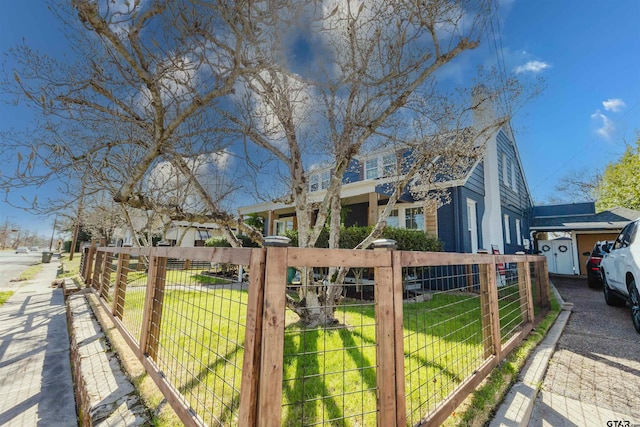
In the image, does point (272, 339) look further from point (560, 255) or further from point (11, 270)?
point (11, 270)

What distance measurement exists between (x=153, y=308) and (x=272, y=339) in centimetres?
201

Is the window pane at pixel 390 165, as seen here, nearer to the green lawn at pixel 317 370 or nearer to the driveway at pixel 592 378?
the green lawn at pixel 317 370

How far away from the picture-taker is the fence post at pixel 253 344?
1289 millimetres

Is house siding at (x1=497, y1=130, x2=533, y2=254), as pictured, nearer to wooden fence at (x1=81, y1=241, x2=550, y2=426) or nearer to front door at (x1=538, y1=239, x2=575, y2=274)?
front door at (x1=538, y1=239, x2=575, y2=274)

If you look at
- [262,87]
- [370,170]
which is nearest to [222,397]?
[262,87]

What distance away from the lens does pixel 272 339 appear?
1.31 m

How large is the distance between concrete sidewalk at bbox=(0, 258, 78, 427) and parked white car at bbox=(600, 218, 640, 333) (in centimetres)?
709

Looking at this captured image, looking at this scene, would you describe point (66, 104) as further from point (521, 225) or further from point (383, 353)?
point (521, 225)

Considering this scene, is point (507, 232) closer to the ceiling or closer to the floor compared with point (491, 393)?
closer to the ceiling

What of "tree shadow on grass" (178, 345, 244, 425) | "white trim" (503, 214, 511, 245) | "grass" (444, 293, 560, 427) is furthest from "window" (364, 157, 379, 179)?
"tree shadow on grass" (178, 345, 244, 425)

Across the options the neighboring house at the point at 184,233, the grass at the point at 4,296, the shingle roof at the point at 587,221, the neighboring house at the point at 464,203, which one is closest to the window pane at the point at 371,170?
the neighboring house at the point at 464,203

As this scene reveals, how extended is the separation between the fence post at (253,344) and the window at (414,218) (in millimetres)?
9505

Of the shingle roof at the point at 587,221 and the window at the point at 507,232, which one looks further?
the shingle roof at the point at 587,221

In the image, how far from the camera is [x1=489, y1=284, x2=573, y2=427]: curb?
2.20 meters
